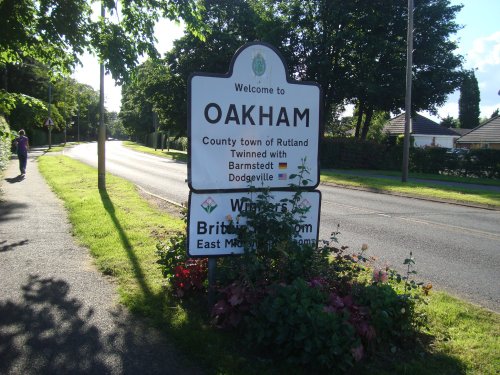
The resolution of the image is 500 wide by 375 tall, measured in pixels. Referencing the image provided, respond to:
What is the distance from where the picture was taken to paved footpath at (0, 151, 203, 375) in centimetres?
337

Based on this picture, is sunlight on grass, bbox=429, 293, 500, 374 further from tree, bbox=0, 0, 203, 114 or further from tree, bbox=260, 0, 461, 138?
tree, bbox=260, 0, 461, 138

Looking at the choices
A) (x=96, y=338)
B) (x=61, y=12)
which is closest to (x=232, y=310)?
(x=96, y=338)

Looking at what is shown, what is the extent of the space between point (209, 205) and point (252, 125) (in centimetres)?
82

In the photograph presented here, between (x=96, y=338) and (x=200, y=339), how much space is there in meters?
0.85

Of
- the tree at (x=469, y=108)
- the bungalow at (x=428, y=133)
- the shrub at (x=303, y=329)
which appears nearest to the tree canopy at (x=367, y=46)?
the bungalow at (x=428, y=133)

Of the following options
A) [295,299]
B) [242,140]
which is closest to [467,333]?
[295,299]

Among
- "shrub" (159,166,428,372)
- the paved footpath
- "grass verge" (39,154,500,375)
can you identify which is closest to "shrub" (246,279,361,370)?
"shrub" (159,166,428,372)

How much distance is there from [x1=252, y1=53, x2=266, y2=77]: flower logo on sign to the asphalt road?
3421 millimetres

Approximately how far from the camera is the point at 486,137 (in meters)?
43.1

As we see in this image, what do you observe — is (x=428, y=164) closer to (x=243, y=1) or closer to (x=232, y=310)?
(x=243, y=1)

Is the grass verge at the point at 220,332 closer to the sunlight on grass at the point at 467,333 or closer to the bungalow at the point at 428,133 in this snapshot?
the sunlight on grass at the point at 467,333

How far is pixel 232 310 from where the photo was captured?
3.77 metres

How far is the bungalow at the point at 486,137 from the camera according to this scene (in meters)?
42.4

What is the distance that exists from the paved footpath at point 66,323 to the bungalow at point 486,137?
142ft
